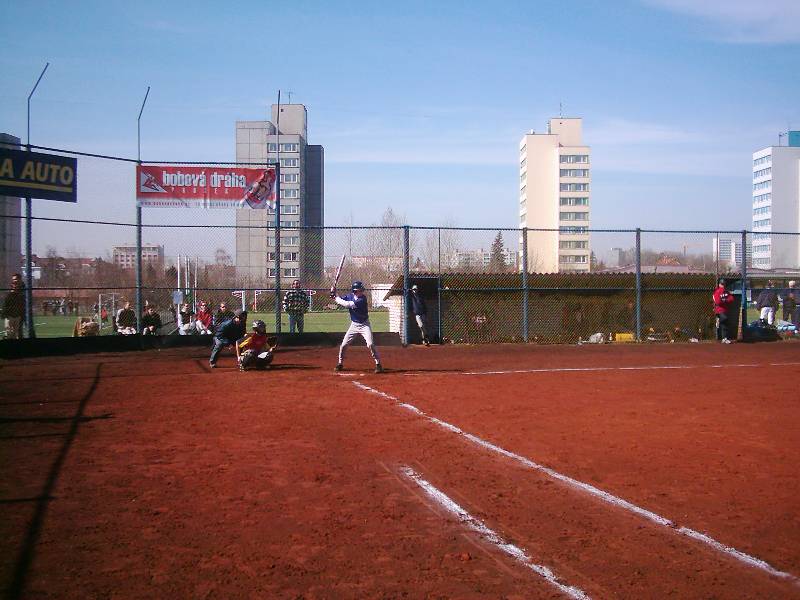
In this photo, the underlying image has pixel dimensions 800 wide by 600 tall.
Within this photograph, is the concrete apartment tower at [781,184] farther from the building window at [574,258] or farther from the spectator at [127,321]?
the spectator at [127,321]

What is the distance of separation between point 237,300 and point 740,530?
22.6 metres

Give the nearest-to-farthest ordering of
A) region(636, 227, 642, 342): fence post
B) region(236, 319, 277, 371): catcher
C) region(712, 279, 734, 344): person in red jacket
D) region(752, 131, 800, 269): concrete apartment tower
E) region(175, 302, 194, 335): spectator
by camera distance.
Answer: region(236, 319, 277, 371): catcher
region(175, 302, 194, 335): spectator
region(712, 279, 734, 344): person in red jacket
region(636, 227, 642, 342): fence post
region(752, 131, 800, 269): concrete apartment tower

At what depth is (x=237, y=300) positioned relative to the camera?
26.2 meters

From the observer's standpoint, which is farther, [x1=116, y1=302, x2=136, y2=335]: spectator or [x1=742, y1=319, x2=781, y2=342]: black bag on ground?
[x1=742, y1=319, x2=781, y2=342]: black bag on ground

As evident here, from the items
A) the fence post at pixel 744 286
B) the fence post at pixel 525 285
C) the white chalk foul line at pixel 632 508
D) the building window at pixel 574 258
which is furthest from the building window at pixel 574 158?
the white chalk foul line at pixel 632 508

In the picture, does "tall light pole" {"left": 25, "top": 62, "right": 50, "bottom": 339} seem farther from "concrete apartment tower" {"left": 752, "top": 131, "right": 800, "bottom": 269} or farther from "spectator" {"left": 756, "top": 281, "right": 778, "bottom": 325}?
"concrete apartment tower" {"left": 752, "top": 131, "right": 800, "bottom": 269}

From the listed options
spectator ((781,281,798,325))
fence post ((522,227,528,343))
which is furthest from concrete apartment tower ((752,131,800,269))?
fence post ((522,227,528,343))

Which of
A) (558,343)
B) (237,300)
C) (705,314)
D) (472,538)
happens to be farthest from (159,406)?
(705,314)

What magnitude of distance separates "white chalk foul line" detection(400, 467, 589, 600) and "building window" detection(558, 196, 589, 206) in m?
65.4

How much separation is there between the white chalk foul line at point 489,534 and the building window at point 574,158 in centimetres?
6484

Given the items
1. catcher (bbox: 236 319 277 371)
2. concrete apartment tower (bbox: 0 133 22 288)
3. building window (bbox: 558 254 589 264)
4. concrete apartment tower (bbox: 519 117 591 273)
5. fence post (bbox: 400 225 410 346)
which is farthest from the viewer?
concrete apartment tower (bbox: 519 117 591 273)

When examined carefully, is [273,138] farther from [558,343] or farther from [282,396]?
[282,396]

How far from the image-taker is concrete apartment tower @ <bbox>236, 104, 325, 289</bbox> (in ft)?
69.1

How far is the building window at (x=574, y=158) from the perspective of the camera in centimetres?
6819
